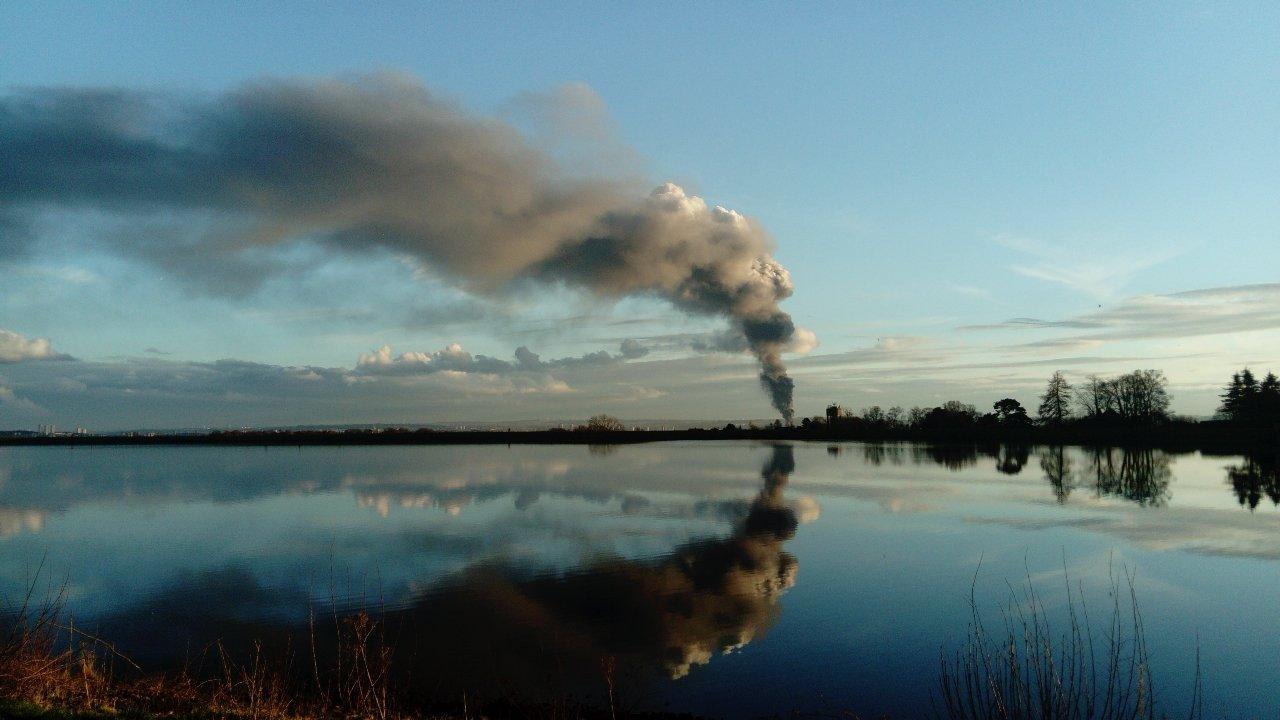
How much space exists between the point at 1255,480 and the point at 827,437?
10771 cm

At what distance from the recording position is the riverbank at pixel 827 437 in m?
91.6

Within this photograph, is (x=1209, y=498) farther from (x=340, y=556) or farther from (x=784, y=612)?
(x=340, y=556)

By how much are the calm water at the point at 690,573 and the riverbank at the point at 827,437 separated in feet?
189

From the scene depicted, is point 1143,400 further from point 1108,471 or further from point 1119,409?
point 1108,471

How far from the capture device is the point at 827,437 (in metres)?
153

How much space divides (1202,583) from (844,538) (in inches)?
406

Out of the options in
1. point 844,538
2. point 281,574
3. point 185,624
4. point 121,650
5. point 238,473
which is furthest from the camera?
point 238,473

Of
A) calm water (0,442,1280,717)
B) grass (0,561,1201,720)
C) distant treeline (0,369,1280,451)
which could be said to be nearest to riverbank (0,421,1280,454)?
distant treeline (0,369,1280,451)

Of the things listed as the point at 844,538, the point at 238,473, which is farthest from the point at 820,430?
the point at 844,538

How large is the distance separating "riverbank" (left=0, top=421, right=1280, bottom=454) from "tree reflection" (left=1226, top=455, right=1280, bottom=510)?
873 inches

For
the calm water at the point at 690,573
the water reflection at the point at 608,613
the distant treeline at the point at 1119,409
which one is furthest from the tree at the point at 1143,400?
the water reflection at the point at 608,613

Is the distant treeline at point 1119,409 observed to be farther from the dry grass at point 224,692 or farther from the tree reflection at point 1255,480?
the dry grass at point 224,692

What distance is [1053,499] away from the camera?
3722 centimetres

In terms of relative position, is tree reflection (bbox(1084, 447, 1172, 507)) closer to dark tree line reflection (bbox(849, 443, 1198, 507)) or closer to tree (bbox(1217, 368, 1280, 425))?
dark tree line reflection (bbox(849, 443, 1198, 507))
